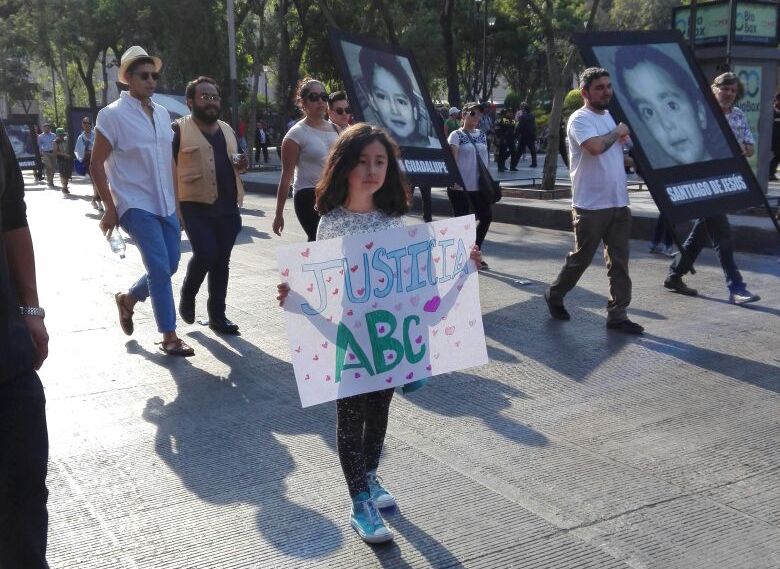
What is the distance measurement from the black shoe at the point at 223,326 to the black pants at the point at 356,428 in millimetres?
3382

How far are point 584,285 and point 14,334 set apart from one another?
6.68 metres

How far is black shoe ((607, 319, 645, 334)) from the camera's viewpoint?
21.6 feet

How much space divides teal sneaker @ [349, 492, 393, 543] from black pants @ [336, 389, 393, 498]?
0.12 feet

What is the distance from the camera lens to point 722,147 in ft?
24.8

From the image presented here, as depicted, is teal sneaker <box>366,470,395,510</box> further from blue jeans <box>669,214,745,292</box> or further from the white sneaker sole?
blue jeans <box>669,214,745,292</box>

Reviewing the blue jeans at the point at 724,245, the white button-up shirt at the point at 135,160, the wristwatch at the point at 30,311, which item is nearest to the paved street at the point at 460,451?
the blue jeans at the point at 724,245

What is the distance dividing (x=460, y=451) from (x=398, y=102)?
5.48 meters

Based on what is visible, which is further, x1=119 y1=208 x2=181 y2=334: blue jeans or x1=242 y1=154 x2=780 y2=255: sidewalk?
x1=242 y1=154 x2=780 y2=255: sidewalk

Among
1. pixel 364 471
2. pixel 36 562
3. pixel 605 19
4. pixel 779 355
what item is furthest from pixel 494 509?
pixel 605 19

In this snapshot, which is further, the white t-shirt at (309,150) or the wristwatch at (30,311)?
the white t-shirt at (309,150)

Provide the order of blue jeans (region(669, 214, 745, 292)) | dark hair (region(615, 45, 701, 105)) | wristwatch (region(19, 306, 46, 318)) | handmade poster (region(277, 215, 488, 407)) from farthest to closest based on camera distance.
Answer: blue jeans (region(669, 214, 745, 292)) → dark hair (region(615, 45, 701, 105)) → handmade poster (region(277, 215, 488, 407)) → wristwatch (region(19, 306, 46, 318))

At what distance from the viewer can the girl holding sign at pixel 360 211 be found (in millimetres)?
3385

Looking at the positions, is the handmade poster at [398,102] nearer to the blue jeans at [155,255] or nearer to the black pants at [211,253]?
the black pants at [211,253]

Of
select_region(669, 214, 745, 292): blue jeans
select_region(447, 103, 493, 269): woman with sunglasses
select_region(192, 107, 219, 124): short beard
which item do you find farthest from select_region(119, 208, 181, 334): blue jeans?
select_region(669, 214, 745, 292): blue jeans
